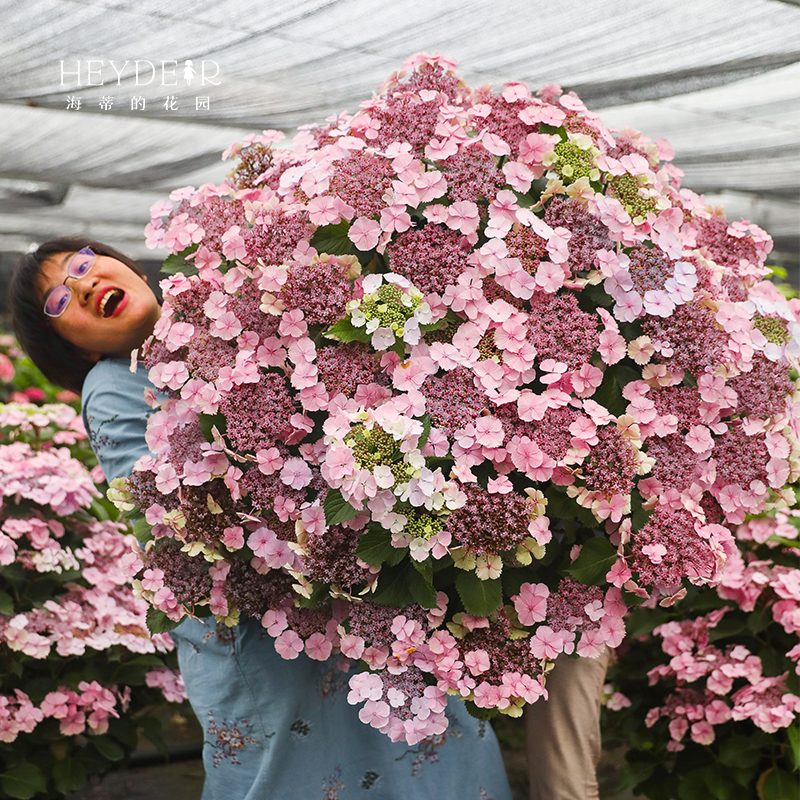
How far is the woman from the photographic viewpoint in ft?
5.35

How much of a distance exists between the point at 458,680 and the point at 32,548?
1674 millimetres

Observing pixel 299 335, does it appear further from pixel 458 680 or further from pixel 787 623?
pixel 787 623

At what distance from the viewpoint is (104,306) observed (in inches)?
69.2

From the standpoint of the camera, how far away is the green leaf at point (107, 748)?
246cm

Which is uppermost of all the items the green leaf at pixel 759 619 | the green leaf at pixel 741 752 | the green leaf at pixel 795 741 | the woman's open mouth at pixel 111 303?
the woman's open mouth at pixel 111 303

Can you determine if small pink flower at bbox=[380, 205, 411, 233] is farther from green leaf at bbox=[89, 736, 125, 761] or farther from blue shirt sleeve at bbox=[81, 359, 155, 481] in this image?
green leaf at bbox=[89, 736, 125, 761]

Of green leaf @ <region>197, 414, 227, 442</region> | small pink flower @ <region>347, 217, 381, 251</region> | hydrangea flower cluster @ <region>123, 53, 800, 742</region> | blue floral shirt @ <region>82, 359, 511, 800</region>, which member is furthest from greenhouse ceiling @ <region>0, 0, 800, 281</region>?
green leaf @ <region>197, 414, 227, 442</region>

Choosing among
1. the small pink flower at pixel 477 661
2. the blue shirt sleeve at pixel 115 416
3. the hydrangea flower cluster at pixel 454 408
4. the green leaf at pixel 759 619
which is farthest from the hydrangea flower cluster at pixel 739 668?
the blue shirt sleeve at pixel 115 416

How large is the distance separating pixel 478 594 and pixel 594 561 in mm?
178

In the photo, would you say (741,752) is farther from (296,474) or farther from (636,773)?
(296,474)

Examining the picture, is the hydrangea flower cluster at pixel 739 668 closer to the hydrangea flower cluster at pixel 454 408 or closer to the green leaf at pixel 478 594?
the hydrangea flower cluster at pixel 454 408

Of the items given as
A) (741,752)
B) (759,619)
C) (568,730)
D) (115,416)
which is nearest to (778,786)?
(741,752)

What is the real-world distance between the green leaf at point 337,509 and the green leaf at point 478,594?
0.17m

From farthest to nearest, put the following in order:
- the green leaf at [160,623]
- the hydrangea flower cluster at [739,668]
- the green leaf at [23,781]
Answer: the green leaf at [23,781]
the hydrangea flower cluster at [739,668]
the green leaf at [160,623]
